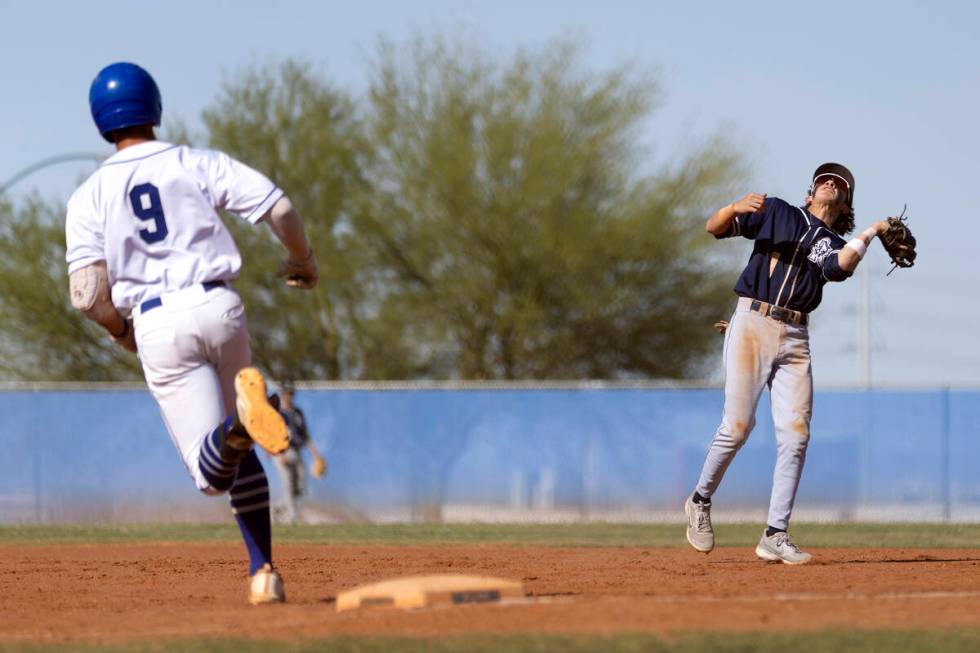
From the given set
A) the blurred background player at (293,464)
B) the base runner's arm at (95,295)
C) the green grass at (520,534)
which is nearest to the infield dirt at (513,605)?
the base runner's arm at (95,295)

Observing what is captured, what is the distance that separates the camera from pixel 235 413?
5.83 metres

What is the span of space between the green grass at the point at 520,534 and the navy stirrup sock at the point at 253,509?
6724 millimetres

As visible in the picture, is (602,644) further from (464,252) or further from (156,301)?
(464,252)

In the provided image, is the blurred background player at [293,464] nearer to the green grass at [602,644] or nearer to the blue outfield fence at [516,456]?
the blue outfield fence at [516,456]

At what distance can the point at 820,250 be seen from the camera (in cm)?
840

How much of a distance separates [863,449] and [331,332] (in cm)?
1286

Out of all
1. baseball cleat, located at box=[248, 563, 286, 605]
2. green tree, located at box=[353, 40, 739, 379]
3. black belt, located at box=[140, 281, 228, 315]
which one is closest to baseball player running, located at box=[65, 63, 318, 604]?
black belt, located at box=[140, 281, 228, 315]

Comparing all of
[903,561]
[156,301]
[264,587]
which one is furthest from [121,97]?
[903,561]

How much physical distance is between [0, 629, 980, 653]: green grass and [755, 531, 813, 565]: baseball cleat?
11.3 ft

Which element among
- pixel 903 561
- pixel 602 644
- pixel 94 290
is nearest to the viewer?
pixel 602 644

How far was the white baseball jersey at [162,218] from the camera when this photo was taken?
5723mm

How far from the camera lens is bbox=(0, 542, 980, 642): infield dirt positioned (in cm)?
530

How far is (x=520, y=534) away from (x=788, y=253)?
7100 mm

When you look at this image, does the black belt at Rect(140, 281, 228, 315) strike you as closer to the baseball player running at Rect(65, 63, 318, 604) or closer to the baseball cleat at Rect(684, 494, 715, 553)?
the baseball player running at Rect(65, 63, 318, 604)
